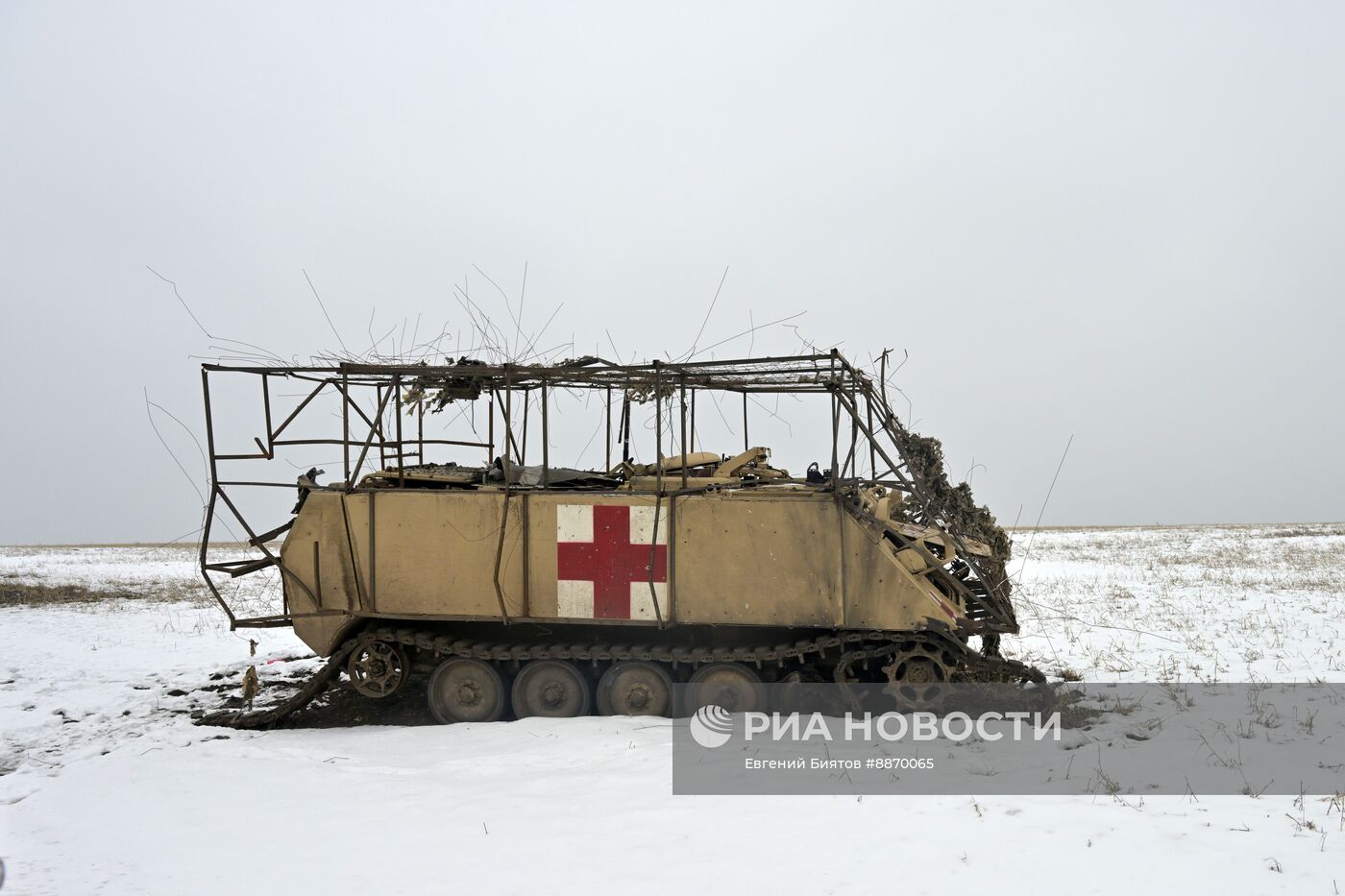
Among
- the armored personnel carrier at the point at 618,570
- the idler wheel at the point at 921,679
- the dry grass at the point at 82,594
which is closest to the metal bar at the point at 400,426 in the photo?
the armored personnel carrier at the point at 618,570

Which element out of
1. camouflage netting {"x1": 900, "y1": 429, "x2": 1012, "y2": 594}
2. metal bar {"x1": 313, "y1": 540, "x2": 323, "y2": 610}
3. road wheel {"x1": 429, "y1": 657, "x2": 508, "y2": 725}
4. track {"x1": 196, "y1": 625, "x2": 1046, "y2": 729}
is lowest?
road wheel {"x1": 429, "y1": 657, "x2": 508, "y2": 725}

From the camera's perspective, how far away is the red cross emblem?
26.4 ft

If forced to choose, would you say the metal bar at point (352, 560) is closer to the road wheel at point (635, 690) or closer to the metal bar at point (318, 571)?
the metal bar at point (318, 571)

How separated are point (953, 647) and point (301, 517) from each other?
639 cm

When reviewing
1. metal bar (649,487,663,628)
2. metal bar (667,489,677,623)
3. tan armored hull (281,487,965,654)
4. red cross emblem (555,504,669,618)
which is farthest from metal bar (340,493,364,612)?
metal bar (667,489,677,623)

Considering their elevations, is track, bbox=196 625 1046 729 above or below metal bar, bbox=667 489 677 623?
below

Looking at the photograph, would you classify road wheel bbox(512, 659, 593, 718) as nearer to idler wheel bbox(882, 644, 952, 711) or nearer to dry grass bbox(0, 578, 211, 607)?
idler wheel bbox(882, 644, 952, 711)

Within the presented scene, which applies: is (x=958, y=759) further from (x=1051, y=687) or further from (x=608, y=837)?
(x=608, y=837)

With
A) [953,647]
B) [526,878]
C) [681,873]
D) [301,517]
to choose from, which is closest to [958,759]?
[953,647]

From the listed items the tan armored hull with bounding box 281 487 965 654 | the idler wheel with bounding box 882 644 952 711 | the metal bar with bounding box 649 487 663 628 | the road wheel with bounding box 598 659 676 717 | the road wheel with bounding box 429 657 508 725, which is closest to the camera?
the idler wheel with bounding box 882 644 952 711

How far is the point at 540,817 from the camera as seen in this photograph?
580 cm

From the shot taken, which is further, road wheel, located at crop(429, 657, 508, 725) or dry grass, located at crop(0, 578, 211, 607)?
dry grass, located at crop(0, 578, 211, 607)

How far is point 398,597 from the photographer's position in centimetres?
850

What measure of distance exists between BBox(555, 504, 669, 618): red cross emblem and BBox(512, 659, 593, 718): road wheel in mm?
586
